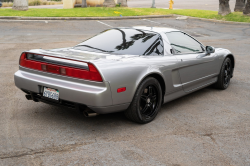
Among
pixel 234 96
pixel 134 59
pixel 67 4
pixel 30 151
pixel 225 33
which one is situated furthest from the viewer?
pixel 67 4

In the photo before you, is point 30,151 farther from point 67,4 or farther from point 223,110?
point 67,4

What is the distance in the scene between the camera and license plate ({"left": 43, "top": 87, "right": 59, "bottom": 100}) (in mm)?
4220

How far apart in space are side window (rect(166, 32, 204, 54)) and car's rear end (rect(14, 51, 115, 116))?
1.89 meters

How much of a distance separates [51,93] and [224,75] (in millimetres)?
4010

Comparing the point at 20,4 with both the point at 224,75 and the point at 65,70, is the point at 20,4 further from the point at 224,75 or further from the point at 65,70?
the point at 65,70

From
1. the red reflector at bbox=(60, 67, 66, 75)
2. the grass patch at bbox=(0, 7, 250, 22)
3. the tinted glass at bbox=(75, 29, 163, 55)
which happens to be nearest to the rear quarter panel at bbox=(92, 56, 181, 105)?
the tinted glass at bbox=(75, 29, 163, 55)

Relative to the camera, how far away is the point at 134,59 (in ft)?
14.7

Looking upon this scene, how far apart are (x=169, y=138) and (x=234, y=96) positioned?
108 inches

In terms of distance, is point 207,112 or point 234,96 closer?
point 207,112

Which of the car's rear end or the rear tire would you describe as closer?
the car's rear end

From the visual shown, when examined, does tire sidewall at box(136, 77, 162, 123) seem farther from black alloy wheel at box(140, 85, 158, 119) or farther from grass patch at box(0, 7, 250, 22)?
grass patch at box(0, 7, 250, 22)

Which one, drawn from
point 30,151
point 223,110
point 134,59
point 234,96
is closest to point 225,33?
point 234,96

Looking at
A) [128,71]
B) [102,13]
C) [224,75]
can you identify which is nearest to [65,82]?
[128,71]

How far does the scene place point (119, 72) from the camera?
4.12 metres
